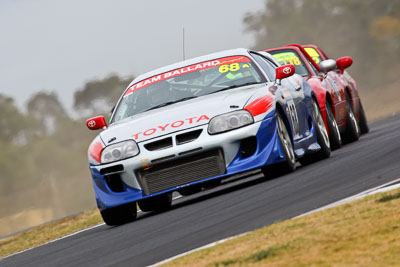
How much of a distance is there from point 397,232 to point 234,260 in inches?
33.5

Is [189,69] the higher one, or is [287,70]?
[189,69]

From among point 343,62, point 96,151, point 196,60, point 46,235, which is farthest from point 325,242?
point 343,62

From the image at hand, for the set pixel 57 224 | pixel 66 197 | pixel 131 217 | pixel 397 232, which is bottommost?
pixel 66 197

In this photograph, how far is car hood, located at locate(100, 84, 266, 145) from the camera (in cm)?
874

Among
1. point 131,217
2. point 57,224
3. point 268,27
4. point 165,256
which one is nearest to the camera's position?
point 165,256

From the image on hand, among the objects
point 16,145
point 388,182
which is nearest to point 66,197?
point 16,145

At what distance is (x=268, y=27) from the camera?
5966 cm

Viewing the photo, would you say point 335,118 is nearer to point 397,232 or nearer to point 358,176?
point 358,176

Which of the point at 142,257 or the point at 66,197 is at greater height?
the point at 142,257

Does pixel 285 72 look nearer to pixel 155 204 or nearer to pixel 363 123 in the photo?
pixel 155 204

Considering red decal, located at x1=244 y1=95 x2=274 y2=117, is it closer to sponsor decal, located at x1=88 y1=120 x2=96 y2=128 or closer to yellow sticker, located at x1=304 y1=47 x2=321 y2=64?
sponsor decal, located at x1=88 y1=120 x2=96 y2=128

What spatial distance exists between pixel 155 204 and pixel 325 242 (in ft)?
17.7

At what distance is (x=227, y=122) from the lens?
28.5ft

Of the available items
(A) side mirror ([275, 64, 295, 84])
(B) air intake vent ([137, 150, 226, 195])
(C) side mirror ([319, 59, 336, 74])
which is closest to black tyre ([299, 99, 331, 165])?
(A) side mirror ([275, 64, 295, 84])
